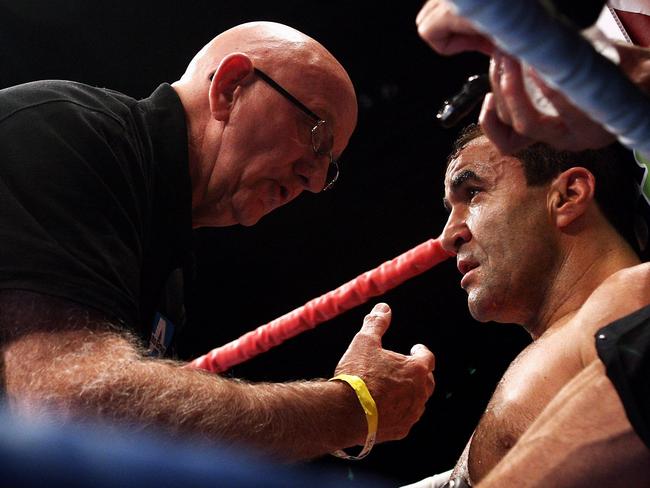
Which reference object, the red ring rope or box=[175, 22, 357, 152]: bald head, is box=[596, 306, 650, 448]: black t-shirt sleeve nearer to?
box=[175, 22, 357, 152]: bald head

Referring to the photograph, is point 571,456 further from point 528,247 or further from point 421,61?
point 421,61

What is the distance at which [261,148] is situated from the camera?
1.87 meters

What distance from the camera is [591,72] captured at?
50cm

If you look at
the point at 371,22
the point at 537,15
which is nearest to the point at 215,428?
the point at 537,15

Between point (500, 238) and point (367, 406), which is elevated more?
point (500, 238)

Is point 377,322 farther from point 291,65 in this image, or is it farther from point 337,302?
point 337,302

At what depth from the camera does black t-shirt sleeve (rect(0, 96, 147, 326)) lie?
1179mm

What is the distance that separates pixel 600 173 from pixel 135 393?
1.23 metres

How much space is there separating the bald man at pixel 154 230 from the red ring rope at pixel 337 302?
100 cm

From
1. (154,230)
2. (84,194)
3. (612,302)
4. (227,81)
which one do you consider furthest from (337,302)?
(84,194)

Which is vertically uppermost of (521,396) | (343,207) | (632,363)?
(632,363)

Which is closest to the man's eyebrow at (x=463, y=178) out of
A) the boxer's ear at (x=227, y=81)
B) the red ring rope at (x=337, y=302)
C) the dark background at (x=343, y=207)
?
the boxer's ear at (x=227, y=81)

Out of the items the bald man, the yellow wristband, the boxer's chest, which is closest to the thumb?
the bald man

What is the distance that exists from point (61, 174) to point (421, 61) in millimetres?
2597
